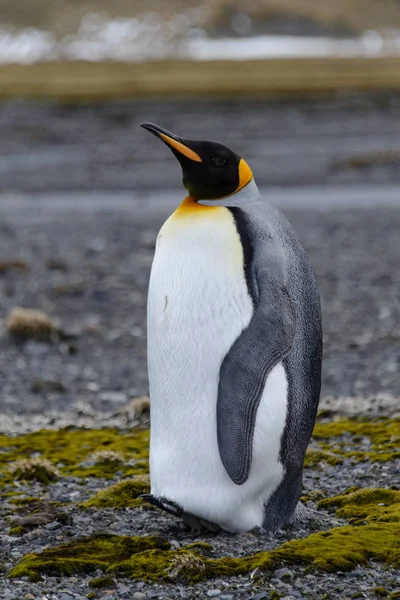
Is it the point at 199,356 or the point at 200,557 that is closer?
the point at 200,557

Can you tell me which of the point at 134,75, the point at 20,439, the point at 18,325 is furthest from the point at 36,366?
the point at 134,75

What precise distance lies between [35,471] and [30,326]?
4.78 metres

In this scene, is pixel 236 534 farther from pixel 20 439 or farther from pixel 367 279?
pixel 367 279

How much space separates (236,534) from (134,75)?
52.8 meters

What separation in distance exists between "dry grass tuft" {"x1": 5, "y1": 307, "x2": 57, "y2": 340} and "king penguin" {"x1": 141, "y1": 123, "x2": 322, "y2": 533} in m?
5.80

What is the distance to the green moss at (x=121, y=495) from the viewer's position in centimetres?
561

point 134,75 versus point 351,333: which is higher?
point 134,75

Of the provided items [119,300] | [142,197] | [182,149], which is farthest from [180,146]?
[142,197]

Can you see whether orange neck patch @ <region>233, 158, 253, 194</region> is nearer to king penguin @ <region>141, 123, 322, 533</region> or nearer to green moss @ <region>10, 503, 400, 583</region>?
king penguin @ <region>141, 123, 322, 533</region>

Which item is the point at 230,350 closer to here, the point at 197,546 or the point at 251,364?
the point at 251,364

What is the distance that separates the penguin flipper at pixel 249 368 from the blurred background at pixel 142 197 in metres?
3.57

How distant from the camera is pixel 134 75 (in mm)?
56188

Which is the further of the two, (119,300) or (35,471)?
(119,300)

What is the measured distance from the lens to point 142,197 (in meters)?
22.7
